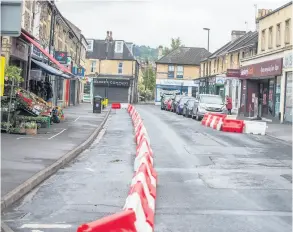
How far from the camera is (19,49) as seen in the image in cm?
2120

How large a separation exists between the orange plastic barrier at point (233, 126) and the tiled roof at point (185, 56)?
54.8 meters

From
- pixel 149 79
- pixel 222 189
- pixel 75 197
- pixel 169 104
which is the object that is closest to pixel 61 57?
pixel 169 104

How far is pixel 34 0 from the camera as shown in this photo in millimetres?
25984

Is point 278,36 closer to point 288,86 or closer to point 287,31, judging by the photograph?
point 287,31

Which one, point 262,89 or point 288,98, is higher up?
point 262,89

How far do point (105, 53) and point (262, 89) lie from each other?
138ft

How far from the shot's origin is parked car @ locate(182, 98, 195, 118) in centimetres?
3608

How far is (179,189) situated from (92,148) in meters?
6.80

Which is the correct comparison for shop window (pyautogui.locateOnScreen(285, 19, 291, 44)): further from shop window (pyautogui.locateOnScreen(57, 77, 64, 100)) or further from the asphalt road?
shop window (pyautogui.locateOnScreen(57, 77, 64, 100))

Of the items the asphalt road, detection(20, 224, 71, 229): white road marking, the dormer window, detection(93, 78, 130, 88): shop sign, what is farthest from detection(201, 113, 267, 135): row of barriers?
the dormer window

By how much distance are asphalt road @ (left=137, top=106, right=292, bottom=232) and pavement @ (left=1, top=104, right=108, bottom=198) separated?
2.50 m

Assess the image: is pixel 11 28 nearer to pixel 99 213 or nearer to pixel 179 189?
pixel 99 213

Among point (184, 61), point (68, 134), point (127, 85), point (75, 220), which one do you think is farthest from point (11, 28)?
point (184, 61)

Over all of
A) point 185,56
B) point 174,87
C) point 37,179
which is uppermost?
point 185,56
